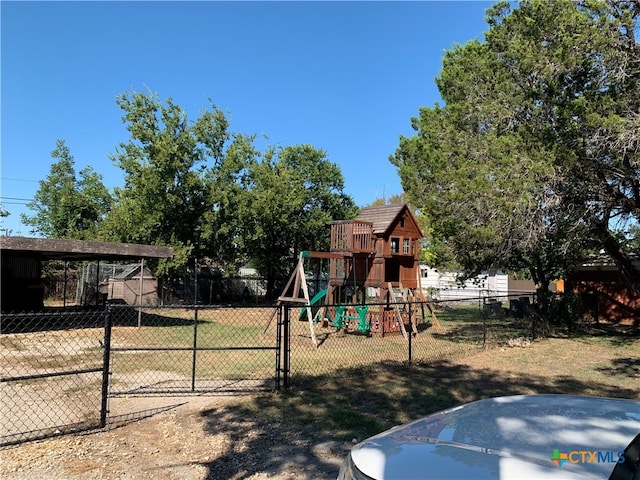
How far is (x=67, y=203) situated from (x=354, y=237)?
98.5ft

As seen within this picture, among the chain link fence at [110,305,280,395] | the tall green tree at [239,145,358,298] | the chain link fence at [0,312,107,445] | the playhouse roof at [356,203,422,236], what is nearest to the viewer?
the chain link fence at [0,312,107,445]

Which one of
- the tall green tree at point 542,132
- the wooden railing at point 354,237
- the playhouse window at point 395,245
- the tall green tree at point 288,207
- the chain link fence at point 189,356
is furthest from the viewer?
the tall green tree at point 288,207

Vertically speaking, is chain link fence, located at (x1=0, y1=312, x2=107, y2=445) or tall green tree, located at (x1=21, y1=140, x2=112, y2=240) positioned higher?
tall green tree, located at (x1=21, y1=140, x2=112, y2=240)

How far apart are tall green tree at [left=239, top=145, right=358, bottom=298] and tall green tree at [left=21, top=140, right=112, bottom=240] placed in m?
12.0

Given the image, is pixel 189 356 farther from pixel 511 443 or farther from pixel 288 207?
pixel 288 207

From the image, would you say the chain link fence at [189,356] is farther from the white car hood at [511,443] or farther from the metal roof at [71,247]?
the white car hood at [511,443]

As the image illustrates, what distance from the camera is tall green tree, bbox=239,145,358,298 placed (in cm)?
2702

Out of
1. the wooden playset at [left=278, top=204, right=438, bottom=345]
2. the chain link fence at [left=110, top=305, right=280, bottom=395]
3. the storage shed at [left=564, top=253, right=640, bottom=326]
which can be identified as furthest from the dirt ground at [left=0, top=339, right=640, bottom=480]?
the storage shed at [left=564, top=253, right=640, bottom=326]

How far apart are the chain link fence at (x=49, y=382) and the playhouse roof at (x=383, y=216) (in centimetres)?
1082

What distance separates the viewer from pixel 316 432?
226 inches

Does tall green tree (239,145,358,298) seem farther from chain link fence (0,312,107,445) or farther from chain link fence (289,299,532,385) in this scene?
chain link fence (0,312,107,445)

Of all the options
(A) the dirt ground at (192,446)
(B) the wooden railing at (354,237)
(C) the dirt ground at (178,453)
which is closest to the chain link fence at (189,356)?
(A) the dirt ground at (192,446)

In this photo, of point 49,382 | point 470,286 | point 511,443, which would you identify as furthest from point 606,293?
point 511,443

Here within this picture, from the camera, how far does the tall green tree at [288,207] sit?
88.6ft
